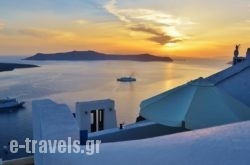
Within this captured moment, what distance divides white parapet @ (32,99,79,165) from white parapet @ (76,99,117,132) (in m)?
3.66

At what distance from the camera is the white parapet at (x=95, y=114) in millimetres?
7539

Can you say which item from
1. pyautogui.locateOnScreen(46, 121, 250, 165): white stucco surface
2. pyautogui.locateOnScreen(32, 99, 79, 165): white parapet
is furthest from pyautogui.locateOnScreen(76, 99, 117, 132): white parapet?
pyautogui.locateOnScreen(46, 121, 250, 165): white stucco surface

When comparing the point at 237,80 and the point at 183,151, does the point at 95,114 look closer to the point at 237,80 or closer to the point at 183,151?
the point at 237,80

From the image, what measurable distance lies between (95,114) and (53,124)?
16.2 ft

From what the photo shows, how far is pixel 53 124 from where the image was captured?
3129 millimetres

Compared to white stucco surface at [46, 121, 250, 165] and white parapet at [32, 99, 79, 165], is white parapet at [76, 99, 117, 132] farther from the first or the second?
white stucco surface at [46, 121, 250, 165]

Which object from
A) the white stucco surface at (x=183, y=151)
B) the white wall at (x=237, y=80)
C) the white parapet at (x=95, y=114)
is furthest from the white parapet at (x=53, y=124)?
the white wall at (x=237, y=80)

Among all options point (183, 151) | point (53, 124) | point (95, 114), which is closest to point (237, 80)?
point (95, 114)

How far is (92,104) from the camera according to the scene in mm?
7734

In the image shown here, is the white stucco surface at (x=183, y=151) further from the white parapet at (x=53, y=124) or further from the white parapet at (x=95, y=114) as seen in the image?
the white parapet at (x=95, y=114)

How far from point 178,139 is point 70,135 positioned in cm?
109

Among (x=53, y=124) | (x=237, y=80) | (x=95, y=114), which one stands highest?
(x=237, y=80)

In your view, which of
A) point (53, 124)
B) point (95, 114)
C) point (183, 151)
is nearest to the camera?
point (183, 151)

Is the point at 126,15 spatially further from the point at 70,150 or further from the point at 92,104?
the point at 70,150
